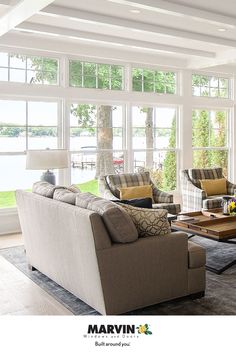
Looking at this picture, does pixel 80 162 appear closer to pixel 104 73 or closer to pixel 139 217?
pixel 104 73

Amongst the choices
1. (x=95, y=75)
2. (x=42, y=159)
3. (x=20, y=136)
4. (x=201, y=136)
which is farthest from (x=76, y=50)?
(x=201, y=136)

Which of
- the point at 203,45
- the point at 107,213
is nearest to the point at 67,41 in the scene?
the point at 203,45

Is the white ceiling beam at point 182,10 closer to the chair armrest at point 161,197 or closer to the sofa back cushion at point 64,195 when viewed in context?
the sofa back cushion at point 64,195

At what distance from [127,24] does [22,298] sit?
3549 millimetres

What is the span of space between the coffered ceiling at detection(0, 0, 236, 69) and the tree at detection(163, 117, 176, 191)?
166 cm

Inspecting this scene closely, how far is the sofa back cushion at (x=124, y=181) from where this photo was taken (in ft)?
20.1

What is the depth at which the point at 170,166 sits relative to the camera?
27.4 ft

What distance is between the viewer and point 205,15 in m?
5.01

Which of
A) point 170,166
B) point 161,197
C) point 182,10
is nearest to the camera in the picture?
point 182,10

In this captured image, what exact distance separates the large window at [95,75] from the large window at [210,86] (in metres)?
1.90

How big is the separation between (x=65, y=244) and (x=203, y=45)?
468 centimetres
